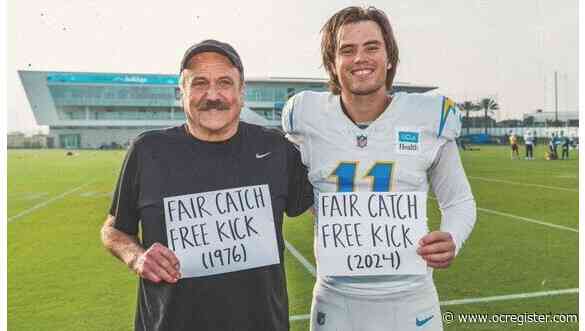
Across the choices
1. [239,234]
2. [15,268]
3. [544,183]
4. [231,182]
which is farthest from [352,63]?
[544,183]

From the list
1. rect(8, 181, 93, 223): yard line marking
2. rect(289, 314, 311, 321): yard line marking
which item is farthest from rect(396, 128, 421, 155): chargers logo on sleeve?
rect(8, 181, 93, 223): yard line marking

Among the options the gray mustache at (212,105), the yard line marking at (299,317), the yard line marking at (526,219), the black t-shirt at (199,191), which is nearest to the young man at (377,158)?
the black t-shirt at (199,191)

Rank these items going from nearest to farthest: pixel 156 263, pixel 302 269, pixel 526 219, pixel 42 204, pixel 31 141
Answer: pixel 156 263, pixel 302 269, pixel 526 219, pixel 42 204, pixel 31 141

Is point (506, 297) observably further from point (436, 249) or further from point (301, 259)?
point (436, 249)

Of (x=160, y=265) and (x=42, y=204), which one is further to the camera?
(x=42, y=204)

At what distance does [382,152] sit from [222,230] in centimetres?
65

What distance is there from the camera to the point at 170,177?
6.37ft

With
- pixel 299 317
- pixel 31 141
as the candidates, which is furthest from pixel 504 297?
pixel 31 141

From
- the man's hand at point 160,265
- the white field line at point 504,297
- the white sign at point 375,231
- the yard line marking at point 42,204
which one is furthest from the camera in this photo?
the yard line marking at point 42,204

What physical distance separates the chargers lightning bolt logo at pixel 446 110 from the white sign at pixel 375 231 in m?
0.28

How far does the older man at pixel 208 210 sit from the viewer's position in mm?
1911

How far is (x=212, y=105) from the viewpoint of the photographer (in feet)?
6.39

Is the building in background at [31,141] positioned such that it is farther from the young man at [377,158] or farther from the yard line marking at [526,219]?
the young man at [377,158]

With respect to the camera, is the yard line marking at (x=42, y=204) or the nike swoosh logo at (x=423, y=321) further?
the yard line marking at (x=42, y=204)
